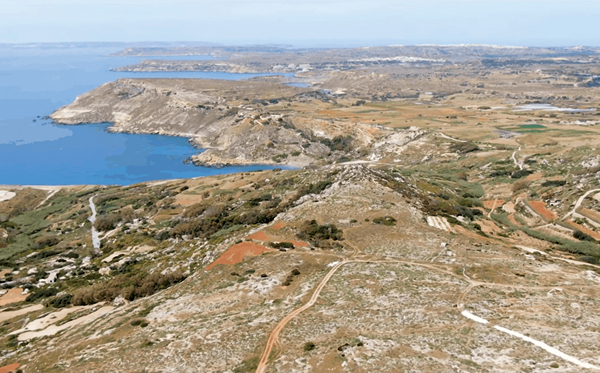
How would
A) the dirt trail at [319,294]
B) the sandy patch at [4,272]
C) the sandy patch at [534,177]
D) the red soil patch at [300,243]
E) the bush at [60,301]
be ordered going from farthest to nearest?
the sandy patch at [534,177], the sandy patch at [4,272], the red soil patch at [300,243], the bush at [60,301], the dirt trail at [319,294]

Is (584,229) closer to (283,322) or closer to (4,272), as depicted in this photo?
(283,322)

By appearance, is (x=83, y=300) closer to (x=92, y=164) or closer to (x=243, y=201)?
(x=243, y=201)

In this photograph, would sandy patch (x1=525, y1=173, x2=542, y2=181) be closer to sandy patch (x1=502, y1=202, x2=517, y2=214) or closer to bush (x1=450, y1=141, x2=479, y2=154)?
sandy patch (x1=502, y1=202, x2=517, y2=214)

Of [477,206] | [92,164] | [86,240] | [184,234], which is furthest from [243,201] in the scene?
[92,164]

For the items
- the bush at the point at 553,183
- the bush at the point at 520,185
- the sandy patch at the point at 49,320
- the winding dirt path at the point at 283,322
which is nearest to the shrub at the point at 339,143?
the bush at the point at 520,185

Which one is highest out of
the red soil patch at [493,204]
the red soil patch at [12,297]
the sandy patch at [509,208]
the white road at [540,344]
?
the white road at [540,344]

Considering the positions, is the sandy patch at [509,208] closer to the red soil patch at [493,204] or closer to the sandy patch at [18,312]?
the red soil patch at [493,204]
